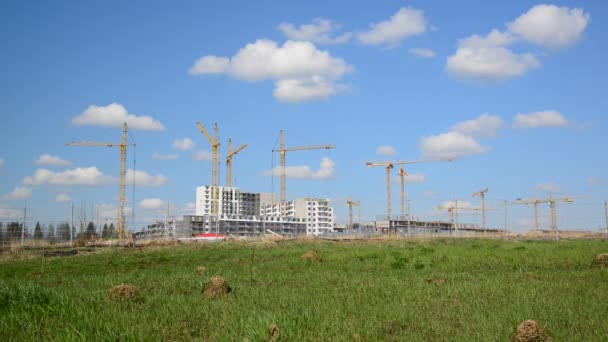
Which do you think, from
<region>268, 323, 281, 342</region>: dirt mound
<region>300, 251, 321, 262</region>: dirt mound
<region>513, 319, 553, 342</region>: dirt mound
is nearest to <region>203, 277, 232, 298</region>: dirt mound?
<region>268, 323, 281, 342</region>: dirt mound

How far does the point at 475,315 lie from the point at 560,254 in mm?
13740

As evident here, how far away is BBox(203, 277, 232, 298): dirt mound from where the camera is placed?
1165 cm

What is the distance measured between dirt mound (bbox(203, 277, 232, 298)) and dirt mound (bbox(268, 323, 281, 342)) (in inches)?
180

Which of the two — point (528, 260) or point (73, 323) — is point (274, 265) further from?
point (73, 323)

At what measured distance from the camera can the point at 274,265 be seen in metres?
20.3

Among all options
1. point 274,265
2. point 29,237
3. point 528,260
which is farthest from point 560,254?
point 29,237

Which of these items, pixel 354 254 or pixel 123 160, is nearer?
pixel 354 254

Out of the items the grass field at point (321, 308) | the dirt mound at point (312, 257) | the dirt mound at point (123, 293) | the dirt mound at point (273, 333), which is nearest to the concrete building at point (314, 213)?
the dirt mound at point (312, 257)

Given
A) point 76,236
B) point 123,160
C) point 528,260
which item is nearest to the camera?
point 528,260

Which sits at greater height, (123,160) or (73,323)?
(123,160)

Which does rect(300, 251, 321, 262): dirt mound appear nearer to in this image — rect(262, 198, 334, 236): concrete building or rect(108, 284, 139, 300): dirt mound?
rect(108, 284, 139, 300): dirt mound

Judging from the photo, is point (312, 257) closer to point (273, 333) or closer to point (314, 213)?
point (273, 333)

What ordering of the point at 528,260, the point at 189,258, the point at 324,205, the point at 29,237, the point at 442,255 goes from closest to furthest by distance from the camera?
1. the point at 528,260
2. the point at 442,255
3. the point at 189,258
4. the point at 29,237
5. the point at 324,205

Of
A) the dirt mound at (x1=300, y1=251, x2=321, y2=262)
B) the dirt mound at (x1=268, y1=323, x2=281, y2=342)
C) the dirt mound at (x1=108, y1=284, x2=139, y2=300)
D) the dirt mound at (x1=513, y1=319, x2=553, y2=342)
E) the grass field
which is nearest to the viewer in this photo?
the dirt mound at (x1=513, y1=319, x2=553, y2=342)
